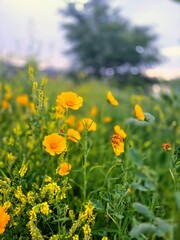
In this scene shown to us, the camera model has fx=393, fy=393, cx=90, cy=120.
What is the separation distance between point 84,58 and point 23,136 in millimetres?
15692

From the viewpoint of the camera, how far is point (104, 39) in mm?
17016

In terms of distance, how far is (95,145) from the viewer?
228 cm

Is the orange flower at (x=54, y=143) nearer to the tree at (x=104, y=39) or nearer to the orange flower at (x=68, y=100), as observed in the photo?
the orange flower at (x=68, y=100)

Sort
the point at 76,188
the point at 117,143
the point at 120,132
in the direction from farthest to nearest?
1. the point at 76,188
2. the point at 120,132
3. the point at 117,143

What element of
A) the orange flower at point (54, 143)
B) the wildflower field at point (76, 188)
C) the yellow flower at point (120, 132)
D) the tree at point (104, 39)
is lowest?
the wildflower field at point (76, 188)

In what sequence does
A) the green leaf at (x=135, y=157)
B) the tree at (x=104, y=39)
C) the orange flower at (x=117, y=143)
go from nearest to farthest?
the green leaf at (x=135, y=157), the orange flower at (x=117, y=143), the tree at (x=104, y=39)

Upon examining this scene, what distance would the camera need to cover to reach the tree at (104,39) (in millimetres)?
16875

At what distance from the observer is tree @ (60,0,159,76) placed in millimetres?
16875

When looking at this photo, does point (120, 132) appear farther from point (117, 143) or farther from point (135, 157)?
point (135, 157)

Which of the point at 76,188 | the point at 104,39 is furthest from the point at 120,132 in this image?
the point at 104,39

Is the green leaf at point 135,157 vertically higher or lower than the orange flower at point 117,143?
lower


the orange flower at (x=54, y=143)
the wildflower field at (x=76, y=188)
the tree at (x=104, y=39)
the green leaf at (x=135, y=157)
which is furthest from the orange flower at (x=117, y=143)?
the tree at (x=104, y=39)

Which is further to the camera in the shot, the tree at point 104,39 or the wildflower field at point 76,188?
the tree at point 104,39

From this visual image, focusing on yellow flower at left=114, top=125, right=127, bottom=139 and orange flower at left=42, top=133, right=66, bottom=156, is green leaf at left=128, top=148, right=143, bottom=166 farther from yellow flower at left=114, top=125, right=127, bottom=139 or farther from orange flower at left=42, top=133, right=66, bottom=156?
yellow flower at left=114, top=125, right=127, bottom=139
